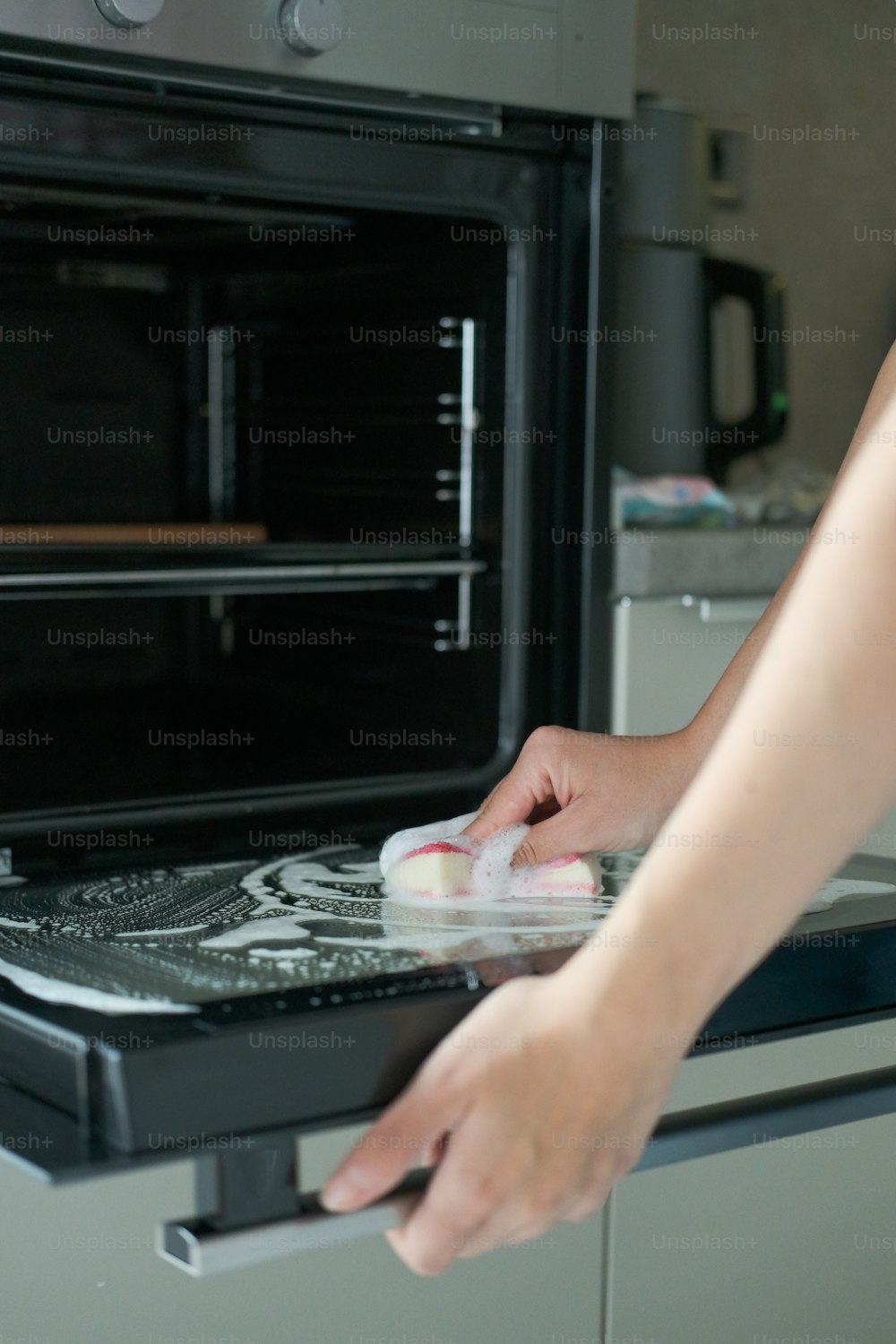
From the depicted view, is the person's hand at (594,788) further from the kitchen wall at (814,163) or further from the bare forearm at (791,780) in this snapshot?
the kitchen wall at (814,163)

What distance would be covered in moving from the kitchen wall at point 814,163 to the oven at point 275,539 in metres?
0.96

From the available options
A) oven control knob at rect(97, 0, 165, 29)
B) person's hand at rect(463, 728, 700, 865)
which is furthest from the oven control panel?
person's hand at rect(463, 728, 700, 865)

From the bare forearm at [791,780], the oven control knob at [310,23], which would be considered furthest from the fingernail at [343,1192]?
the oven control knob at [310,23]

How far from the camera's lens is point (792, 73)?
223cm

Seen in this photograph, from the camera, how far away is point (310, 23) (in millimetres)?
1037

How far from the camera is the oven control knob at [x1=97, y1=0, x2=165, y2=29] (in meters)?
0.97

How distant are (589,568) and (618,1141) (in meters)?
0.71

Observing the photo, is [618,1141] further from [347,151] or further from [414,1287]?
[347,151]

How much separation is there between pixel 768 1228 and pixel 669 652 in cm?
49

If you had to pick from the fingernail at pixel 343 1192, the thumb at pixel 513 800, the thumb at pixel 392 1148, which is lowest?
the fingernail at pixel 343 1192

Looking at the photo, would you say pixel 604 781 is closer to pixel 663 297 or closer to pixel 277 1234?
pixel 277 1234

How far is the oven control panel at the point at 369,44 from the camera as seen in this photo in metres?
0.97

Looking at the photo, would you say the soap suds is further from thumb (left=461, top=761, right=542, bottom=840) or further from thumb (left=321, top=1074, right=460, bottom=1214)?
thumb (left=461, top=761, right=542, bottom=840)

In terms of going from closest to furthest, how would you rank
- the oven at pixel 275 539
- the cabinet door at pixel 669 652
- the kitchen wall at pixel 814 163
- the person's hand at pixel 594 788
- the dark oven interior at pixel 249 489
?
the oven at pixel 275 539
the person's hand at pixel 594 788
the dark oven interior at pixel 249 489
the cabinet door at pixel 669 652
the kitchen wall at pixel 814 163
